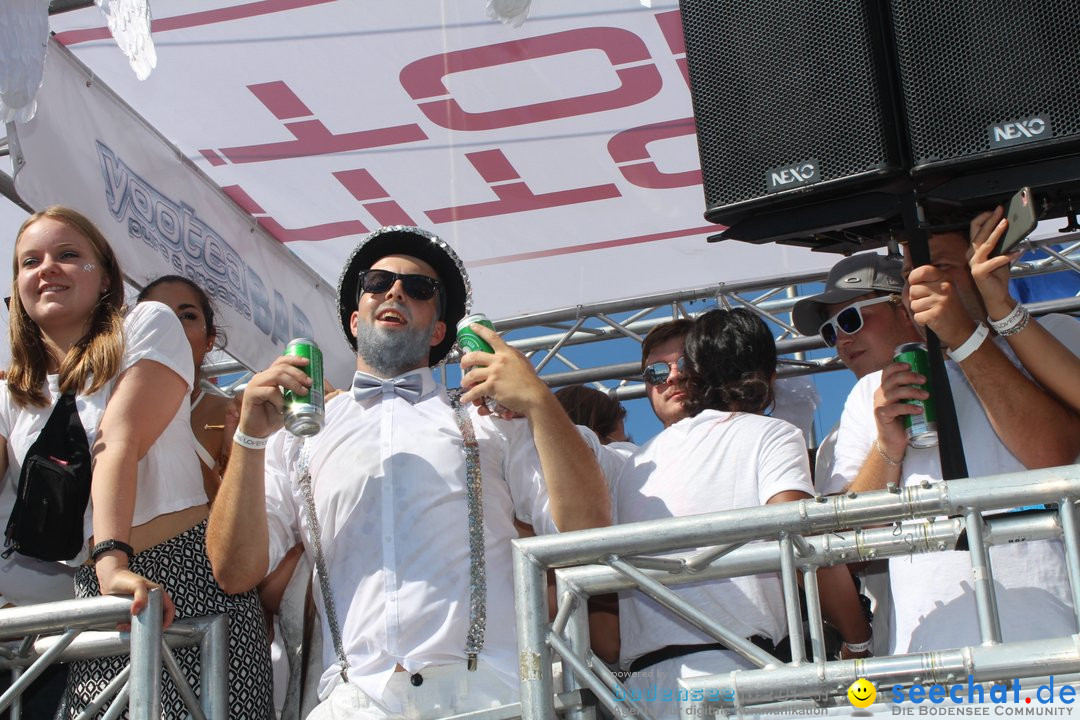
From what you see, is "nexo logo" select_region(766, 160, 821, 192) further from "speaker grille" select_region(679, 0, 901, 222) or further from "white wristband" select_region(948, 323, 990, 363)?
"white wristband" select_region(948, 323, 990, 363)

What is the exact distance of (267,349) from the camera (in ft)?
18.3

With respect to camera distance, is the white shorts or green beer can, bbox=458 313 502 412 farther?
green beer can, bbox=458 313 502 412

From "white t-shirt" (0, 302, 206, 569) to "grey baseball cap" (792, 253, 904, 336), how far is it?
1743 millimetres

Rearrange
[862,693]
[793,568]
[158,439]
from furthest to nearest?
1. [158,439]
2. [793,568]
3. [862,693]

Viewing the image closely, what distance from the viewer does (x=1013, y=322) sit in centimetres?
Answer: 276

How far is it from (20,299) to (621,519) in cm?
169

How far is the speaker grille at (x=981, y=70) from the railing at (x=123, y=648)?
76.8 inches

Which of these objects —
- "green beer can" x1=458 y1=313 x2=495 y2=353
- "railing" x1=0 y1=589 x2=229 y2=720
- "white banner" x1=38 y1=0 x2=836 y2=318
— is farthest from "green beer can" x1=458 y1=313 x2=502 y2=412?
"white banner" x1=38 y1=0 x2=836 y2=318

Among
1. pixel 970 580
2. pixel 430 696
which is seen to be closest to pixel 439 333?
pixel 430 696

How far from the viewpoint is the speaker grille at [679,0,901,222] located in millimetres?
2895

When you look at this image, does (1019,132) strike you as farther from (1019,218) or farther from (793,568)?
(793,568)

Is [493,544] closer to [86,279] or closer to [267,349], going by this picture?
[86,279]

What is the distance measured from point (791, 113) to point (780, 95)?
52 mm

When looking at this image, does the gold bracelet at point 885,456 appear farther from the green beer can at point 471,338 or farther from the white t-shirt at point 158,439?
the white t-shirt at point 158,439
